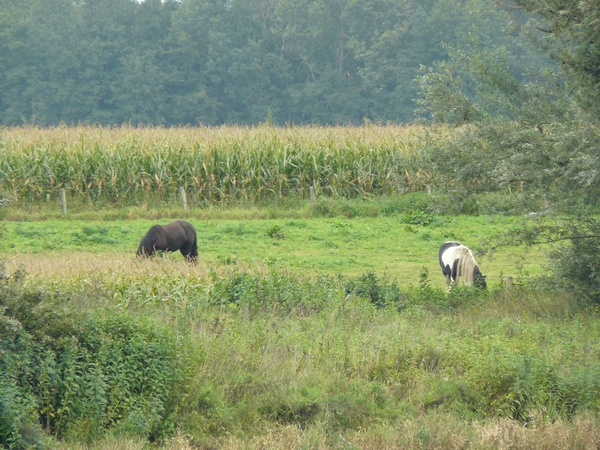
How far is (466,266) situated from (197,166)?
1393 centimetres

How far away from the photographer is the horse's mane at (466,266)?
1588 cm

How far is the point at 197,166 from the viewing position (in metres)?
27.7

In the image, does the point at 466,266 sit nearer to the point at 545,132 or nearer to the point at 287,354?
the point at 545,132

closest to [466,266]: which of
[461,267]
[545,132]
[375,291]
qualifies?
[461,267]

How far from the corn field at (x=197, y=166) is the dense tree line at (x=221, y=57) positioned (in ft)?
88.7

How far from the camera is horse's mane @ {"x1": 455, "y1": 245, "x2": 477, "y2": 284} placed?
15.9 metres

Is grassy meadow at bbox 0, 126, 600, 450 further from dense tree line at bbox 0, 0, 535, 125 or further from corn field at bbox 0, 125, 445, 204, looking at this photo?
dense tree line at bbox 0, 0, 535, 125

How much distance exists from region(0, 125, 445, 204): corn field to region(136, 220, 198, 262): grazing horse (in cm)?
890

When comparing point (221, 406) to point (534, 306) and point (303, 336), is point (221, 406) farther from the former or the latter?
point (534, 306)

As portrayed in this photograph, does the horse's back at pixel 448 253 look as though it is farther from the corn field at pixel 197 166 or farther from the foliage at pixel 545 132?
the corn field at pixel 197 166

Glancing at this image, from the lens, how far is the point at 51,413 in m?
8.50

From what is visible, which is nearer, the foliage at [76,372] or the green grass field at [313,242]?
the foliage at [76,372]

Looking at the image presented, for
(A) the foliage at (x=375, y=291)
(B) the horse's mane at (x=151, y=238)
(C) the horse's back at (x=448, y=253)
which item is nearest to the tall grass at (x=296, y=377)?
(A) the foliage at (x=375, y=291)

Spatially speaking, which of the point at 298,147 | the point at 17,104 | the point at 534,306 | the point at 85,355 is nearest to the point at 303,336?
the point at 85,355
